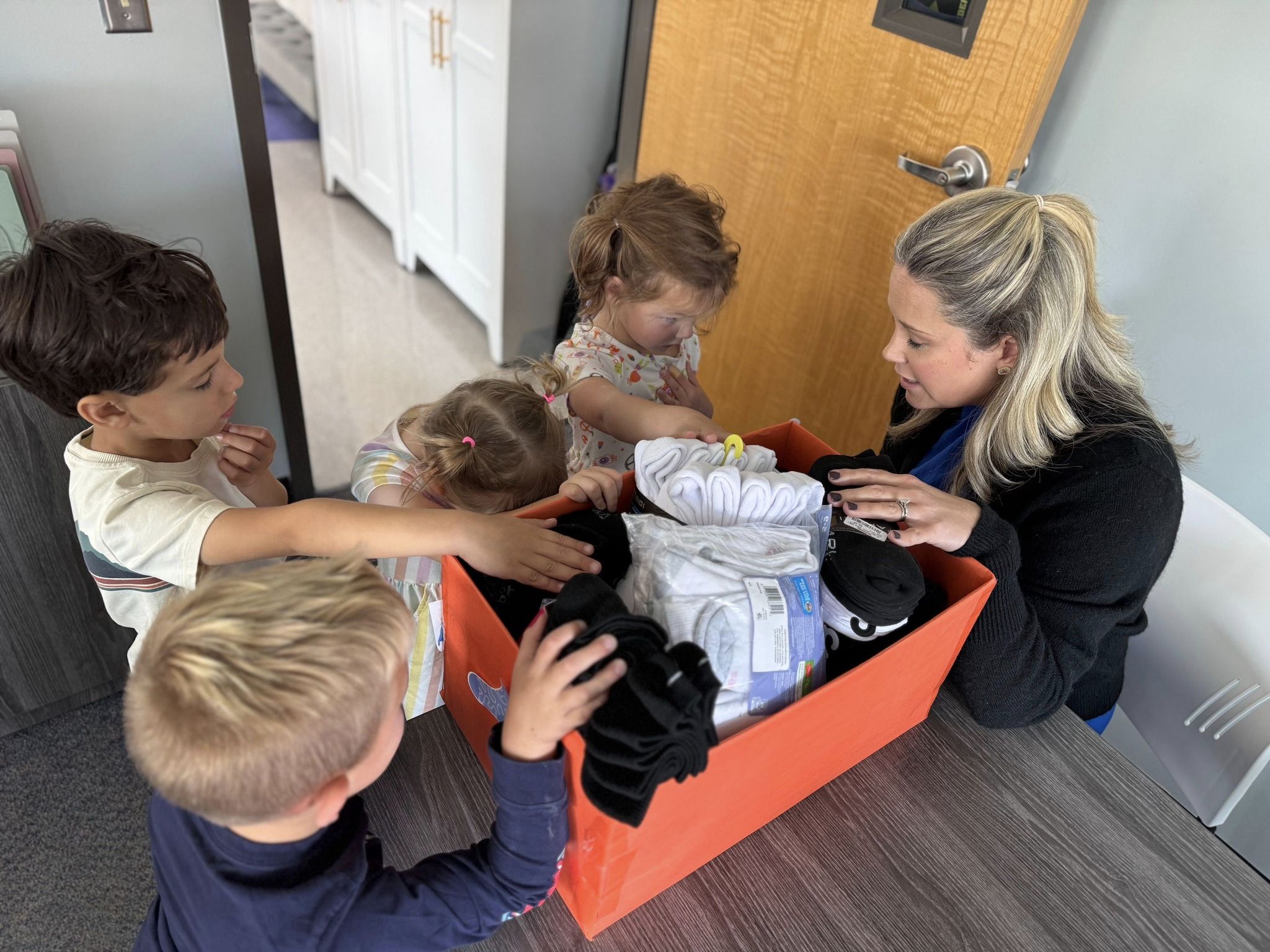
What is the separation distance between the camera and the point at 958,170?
1581mm

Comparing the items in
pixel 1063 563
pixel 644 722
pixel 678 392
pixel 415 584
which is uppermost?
pixel 644 722

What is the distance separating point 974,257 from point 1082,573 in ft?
1.30

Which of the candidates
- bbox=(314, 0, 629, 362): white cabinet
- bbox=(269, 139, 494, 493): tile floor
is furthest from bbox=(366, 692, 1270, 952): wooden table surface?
bbox=(314, 0, 629, 362): white cabinet

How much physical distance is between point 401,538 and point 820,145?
137 cm

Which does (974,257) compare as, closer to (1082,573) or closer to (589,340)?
(1082,573)

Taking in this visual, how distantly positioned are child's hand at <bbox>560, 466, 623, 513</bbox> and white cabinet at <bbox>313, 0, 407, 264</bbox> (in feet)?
7.97

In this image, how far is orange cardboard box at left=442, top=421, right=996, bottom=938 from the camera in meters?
0.67

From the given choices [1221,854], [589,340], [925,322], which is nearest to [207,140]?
[589,340]

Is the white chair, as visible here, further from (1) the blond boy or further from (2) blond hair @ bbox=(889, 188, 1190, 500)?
(1) the blond boy

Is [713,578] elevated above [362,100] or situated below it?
above

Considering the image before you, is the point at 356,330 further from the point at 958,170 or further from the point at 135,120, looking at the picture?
the point at 958,170

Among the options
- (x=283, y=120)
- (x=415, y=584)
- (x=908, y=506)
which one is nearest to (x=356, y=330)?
(x=415, y=584)

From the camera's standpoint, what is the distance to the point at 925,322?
1.12 metres

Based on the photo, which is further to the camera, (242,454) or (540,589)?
(242,454)
